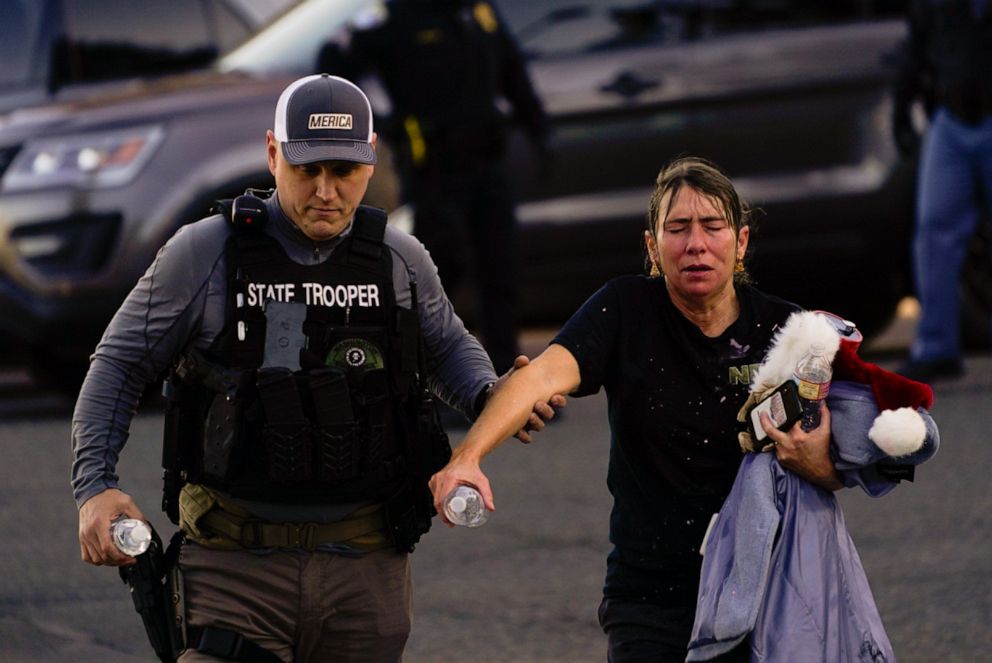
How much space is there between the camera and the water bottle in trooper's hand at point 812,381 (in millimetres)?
3670

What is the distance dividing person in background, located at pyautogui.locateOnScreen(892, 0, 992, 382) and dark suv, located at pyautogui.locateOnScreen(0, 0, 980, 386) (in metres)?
0.47

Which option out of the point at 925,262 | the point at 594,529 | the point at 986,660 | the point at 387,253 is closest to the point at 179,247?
the point at 387,253

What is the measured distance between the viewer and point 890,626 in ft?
18.1

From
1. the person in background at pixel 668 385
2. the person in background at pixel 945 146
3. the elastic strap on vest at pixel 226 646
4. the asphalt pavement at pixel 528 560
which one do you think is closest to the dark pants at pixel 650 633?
the person in background at pixel 668 385

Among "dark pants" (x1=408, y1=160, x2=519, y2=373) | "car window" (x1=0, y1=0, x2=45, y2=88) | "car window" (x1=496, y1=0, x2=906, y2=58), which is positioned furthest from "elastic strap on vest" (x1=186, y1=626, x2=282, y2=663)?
"car window" (x1=0, y1=0, x2=45, y2=88)

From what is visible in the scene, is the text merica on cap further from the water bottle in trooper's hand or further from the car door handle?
the car door handle

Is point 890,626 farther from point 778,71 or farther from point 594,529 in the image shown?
point 778,71

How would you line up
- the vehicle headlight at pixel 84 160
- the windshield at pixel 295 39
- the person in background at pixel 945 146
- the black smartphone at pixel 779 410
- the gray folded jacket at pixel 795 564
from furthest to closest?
1. the windshield at pixel 295 39
2. the person in background at pixel 945 146
3. the vehicle headlight at pixel 84 160
4. the black smartphone at pixel 779 410
5. the gray folded jacket at pixel 795 564

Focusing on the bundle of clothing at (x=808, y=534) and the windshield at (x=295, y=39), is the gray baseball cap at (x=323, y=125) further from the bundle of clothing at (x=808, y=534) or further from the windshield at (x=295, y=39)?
the windshield at (x=295, y=39)

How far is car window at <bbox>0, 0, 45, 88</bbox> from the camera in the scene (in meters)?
9.51

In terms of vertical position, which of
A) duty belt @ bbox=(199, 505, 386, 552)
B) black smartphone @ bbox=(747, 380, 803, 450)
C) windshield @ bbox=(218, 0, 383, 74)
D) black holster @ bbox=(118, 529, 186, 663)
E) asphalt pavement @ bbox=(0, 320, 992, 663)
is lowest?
asphalt pavement @ bbox=(0, 320, 992, 663)

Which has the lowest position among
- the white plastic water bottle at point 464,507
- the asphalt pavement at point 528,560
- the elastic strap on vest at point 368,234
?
the asphalt pavement at point 528,560

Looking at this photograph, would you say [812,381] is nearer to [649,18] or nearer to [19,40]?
[649,18]

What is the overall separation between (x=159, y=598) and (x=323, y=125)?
892mm
